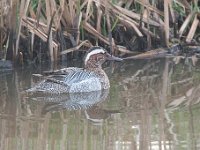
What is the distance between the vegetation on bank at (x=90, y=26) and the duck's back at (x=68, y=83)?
752 millimetres

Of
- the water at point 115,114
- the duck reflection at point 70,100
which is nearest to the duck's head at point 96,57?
the water at point 115,114

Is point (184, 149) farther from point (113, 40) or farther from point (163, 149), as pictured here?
point (113, 40)

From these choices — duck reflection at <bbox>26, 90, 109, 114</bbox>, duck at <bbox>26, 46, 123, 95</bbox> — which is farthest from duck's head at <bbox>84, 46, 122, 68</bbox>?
duck reflection at <bbox>26, 90, 109, 114</bbox>

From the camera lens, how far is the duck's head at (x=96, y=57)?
8.72m

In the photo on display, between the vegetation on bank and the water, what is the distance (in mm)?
357

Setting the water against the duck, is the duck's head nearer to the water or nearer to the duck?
the duck

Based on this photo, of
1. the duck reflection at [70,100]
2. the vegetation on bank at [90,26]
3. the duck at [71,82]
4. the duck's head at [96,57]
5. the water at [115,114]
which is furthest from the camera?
the vegetation on bank at [90,26]

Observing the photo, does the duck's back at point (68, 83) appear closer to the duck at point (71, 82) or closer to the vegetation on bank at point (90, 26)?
the duck at point (71, 82)

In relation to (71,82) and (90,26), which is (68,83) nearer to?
(71,82)

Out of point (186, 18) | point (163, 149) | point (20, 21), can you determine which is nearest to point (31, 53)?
point (20, 21)

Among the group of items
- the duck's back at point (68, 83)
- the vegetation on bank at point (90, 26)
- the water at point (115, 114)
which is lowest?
the water at point (115, 114)

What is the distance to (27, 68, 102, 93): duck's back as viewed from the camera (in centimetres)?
826

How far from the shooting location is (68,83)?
8.30 metres

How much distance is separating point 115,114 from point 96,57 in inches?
76.3
